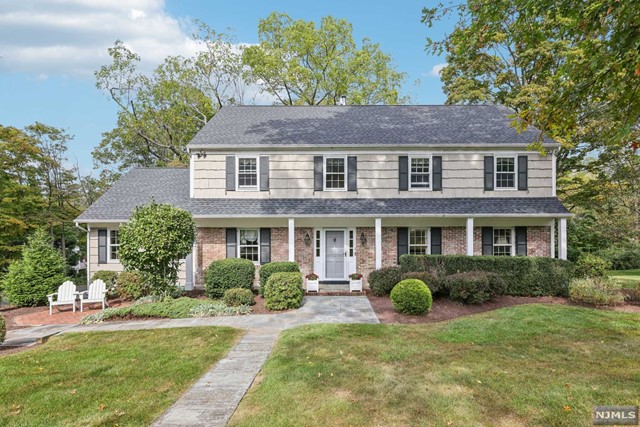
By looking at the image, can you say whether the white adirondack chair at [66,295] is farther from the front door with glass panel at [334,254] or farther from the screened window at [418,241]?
the screened window at [418,241]

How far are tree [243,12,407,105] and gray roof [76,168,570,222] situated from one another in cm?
1531

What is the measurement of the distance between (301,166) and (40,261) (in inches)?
402

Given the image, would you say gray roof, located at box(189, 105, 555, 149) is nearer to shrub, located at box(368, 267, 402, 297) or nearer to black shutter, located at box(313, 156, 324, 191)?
black shutter, located at box(313, 156, 324, 191)

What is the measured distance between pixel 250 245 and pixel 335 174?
4707 mm

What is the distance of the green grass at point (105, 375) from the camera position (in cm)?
438

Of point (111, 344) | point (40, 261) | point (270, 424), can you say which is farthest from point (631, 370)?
point (40, 261)

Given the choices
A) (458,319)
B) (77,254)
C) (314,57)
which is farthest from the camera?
(314,57)

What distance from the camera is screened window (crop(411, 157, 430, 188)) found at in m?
14.3

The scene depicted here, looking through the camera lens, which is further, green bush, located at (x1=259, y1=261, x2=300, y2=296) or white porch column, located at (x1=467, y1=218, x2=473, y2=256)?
white porch column, located at (x1=467, y1=218, x2=473, y2=256)

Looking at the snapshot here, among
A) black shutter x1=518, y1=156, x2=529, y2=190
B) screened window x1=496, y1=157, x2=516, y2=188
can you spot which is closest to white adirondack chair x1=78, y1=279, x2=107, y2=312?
screened window x1=496, y1=157, x2=516, y2=188

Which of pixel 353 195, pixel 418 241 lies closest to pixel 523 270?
pixel 418 241

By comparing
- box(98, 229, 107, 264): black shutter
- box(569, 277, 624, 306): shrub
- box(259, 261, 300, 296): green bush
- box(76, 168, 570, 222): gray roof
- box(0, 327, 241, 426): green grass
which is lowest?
box(0, 327, 241, 426): green grass

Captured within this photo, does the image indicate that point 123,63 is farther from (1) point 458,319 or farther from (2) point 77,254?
(1) point 458,319

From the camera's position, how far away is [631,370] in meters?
5.49
